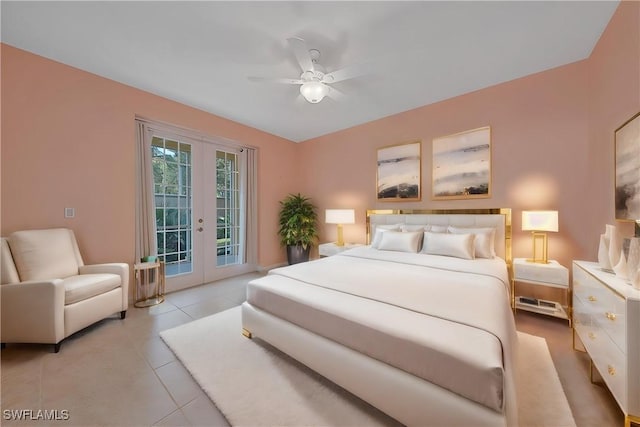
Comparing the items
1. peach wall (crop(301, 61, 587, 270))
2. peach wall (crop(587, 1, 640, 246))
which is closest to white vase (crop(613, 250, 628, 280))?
peach wall (crop(587, 1, 640, 246))

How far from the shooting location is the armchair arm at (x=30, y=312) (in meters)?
2.00

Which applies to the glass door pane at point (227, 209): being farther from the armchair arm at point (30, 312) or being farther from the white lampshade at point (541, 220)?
the white lampshade at point (541, 220)

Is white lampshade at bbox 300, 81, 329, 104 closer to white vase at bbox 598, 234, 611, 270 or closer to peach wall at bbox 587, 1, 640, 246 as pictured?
peach wall at bbox 587, 1, 640, 246

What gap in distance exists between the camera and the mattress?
111cm

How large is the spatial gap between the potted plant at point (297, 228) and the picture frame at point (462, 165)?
2.55 m

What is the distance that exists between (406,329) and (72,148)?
4004mm

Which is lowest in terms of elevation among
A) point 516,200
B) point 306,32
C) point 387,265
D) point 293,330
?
point 293,330

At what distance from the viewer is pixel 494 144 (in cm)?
322

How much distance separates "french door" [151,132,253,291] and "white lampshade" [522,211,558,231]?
4.49m

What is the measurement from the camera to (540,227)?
2664 millimetres

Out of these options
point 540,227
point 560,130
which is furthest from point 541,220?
point 560,130

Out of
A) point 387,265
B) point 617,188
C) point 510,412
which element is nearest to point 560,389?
point 510,412

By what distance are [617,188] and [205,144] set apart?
17.0 feet

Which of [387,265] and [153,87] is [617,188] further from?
[153,87]
